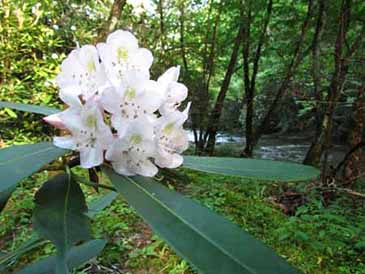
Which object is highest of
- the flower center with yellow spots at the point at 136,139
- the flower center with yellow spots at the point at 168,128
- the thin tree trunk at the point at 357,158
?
the flower center with yellow spots at the point at 168,128

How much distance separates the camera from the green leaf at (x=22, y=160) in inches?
17.4

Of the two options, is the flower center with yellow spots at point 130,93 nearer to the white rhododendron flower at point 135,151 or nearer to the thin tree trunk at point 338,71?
the white rhododendron flower at point 135,151

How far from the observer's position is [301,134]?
8562 millimetres

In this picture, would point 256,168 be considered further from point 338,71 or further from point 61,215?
point 338,71

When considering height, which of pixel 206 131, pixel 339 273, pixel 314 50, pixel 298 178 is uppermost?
pixel 314 50

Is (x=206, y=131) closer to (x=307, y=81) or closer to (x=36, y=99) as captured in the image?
(x=307, y=81)

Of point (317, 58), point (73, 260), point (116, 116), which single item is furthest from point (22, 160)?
point (317, 58)

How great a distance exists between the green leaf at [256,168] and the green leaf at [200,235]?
0.39ft

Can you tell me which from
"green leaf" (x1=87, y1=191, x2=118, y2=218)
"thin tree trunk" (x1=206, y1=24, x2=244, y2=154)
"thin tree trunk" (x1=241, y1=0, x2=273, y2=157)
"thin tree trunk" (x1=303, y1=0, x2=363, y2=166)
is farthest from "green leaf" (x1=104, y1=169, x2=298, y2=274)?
"thin tree trunk" (x1=206, y1=24, x2=244, y2=154)

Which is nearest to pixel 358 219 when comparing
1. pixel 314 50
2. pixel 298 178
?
pixel 314 50

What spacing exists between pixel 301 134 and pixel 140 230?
6935mm

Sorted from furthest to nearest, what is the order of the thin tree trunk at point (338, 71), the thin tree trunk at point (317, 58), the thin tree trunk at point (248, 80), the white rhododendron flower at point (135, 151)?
the thin tree trunk at point (248, 80) < the thin tree trunk at point (317, 58) < the thin tree trunk at point (338, 71) < the white rhododendron flower at point (135, 151)

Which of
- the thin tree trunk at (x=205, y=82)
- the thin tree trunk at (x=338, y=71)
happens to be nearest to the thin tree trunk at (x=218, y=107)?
the thin tree trunk at (x=205, y=82)

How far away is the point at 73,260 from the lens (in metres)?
0.79
